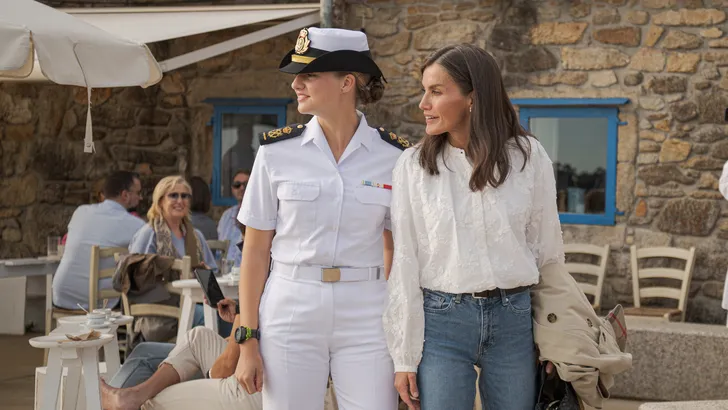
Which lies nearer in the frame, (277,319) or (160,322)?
(277,319)

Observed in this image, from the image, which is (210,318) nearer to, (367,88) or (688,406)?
(688,406)

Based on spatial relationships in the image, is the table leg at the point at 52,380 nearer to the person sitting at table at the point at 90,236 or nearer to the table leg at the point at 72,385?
the table leg at the point at 72,385

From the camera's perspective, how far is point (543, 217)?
2439mm

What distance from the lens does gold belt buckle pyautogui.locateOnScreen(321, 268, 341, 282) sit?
2.48m

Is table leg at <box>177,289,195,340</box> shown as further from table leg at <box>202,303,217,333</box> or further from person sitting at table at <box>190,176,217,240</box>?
person sitting at table at <box>190,176,217,240</box>

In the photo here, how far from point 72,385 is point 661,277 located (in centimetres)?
501

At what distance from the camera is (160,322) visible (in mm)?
5715

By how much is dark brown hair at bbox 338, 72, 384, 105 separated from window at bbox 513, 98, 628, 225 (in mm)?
5420

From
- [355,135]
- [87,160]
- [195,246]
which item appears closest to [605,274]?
[195,246]

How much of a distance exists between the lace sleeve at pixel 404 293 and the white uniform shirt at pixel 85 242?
4054 mm

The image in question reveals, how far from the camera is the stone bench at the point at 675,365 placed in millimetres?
5762

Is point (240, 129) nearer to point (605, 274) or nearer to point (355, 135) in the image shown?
point (605, 274)

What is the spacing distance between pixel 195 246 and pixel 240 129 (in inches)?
121

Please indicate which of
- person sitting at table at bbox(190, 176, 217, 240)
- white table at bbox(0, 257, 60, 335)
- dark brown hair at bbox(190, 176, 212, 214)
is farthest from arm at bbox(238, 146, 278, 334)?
dark brown hair at bbox(190, 176, 212, 214)
